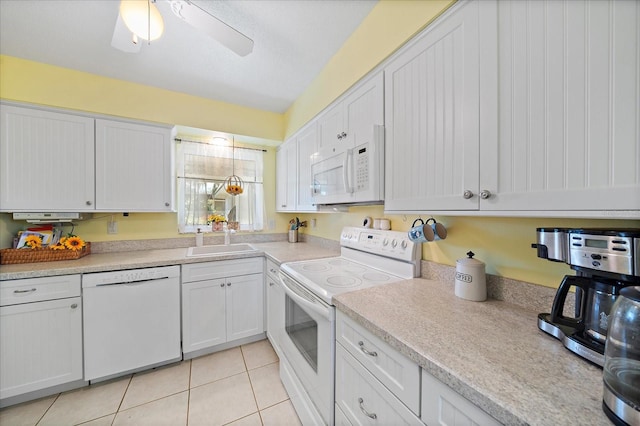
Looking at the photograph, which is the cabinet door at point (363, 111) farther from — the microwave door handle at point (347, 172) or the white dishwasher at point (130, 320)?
the white dishwasher at point (130, 320)

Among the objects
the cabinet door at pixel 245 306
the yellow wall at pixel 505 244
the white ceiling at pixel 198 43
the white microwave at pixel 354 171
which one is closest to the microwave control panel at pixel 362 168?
the white microwave at pixel 354 171

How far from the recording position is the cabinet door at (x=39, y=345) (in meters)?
1.50

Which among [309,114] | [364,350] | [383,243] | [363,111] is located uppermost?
[309,114]

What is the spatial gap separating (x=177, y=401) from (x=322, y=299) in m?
1.40

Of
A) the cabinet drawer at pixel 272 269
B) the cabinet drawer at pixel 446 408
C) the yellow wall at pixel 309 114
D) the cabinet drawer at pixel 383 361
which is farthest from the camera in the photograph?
the cabinet drawer at pixel 272 269

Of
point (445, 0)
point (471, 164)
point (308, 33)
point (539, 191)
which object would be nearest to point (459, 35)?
point (445, 0)

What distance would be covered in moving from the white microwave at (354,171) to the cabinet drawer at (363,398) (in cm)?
85

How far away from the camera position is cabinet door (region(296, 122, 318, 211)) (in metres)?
2.08

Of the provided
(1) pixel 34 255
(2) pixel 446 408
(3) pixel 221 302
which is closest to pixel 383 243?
(2) pixel 446 408

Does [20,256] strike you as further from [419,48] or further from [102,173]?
[419,48]

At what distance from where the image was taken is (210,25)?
1.29 metres

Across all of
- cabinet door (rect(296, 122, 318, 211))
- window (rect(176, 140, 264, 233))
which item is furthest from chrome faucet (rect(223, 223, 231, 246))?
cabinet door (rect(296, 122, 318, 211))

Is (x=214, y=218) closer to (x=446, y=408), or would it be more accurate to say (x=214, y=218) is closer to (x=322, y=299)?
(x=322, y=299)

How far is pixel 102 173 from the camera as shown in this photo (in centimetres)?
Answer: 200
